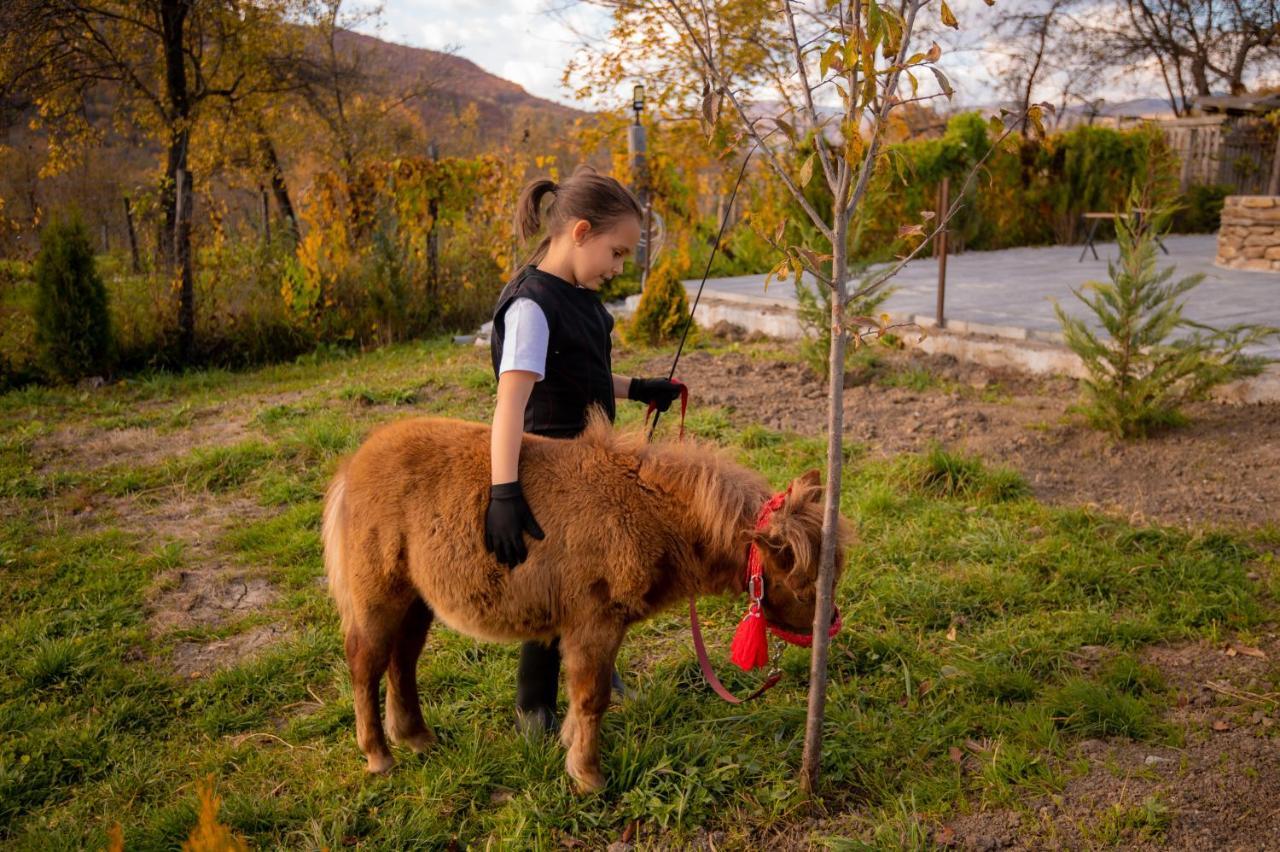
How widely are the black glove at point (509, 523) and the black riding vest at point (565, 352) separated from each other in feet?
1.49

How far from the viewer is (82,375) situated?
9.18 meters

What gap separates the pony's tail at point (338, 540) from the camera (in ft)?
9.74

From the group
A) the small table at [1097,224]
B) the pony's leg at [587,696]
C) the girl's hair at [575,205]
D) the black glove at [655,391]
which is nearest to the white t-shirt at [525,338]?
the girl's hair at [575,205]

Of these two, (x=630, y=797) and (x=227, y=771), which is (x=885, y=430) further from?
(x=227, y=771)

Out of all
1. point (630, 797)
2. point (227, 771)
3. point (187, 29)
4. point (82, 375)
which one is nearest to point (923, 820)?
point (630, 797)

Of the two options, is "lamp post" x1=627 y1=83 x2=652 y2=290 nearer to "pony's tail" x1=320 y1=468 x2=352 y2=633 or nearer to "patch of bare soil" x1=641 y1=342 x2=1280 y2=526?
"patch of bare soil" x1=641 y1=342 x2=1280 y2=526

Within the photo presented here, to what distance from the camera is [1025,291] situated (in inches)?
432

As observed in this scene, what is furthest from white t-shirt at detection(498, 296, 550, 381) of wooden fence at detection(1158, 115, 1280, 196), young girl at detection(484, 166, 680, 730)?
wooden fence at detection(1158, 115, 1280, 196)

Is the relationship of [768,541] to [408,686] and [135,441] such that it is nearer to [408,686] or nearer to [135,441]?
[408,686]

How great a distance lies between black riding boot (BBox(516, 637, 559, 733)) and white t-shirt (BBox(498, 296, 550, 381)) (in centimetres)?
109

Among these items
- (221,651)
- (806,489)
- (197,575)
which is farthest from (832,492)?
(197,575)

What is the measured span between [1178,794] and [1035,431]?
12.3 feet

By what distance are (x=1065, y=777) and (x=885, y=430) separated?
12.5ft

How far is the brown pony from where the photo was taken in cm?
267
